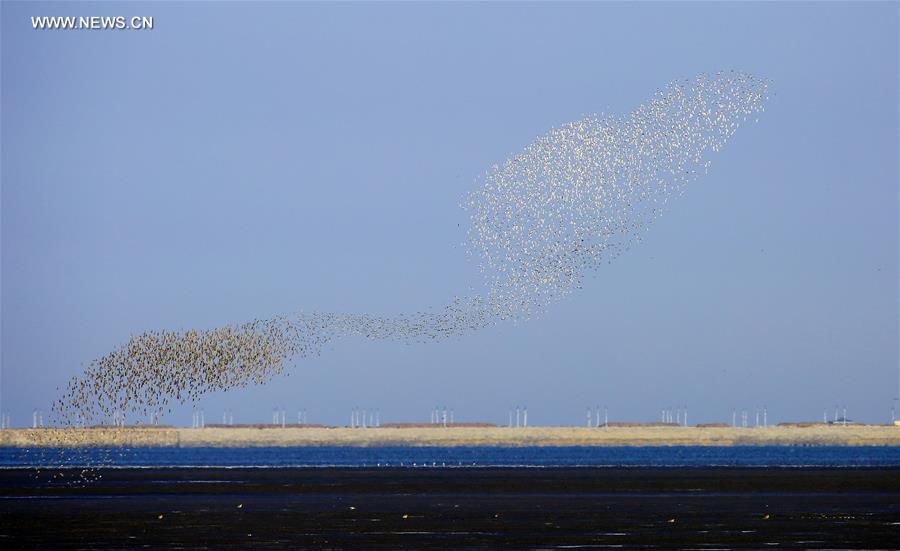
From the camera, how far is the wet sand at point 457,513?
1788 inches

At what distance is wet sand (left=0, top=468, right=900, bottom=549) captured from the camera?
45406 millimetres

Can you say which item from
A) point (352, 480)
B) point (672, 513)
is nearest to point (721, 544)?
point (672, 513)

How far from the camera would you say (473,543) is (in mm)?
44250

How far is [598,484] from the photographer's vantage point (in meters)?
81.6

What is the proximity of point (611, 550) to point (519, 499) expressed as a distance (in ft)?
78.5

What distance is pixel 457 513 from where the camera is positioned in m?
56.8

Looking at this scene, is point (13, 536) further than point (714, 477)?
No

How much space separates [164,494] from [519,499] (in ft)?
55.6

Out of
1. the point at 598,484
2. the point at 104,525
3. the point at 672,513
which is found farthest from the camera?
the point at 598,484

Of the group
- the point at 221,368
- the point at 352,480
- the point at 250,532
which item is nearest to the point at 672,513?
the point at 250,532

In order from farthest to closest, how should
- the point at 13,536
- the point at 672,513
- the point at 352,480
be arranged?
the point at 352,480 → the point at 672,513 → the point at 13,536

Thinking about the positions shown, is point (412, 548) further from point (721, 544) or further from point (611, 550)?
point (721, 544)

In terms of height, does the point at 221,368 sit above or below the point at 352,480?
above

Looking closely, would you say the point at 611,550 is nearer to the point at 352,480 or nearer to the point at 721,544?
the point at 721,544
